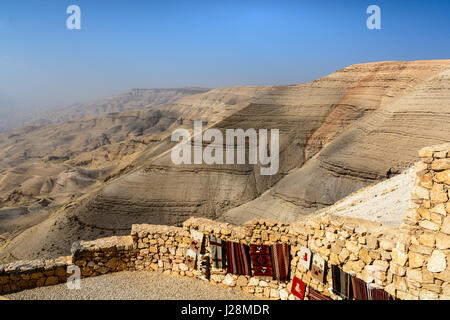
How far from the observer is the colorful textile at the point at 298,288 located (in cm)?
634

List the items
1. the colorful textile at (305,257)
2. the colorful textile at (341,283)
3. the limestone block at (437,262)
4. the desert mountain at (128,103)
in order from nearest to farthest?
the limestone block at (437,262) < the colorful textile at (341,283) < the colorful textile at (305,257) < the desert mountain at (128,103)

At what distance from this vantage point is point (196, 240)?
24.5ft

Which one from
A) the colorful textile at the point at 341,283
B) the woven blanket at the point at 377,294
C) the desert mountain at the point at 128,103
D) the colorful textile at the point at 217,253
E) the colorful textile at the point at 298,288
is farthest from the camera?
the desert mountain at the point at 128,103

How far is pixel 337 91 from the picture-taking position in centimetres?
3119

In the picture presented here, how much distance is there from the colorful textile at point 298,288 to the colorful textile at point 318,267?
0.47m

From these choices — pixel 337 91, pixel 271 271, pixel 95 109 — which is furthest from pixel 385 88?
pixel 95 109

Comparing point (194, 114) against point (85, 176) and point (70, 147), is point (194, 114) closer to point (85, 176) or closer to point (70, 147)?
point (70, 147)

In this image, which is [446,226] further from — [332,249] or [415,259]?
[332,249]

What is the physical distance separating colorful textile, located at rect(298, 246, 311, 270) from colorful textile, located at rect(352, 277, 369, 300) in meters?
1.03

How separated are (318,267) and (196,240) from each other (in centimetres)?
290

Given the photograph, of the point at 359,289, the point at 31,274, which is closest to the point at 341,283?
the point at 359,289

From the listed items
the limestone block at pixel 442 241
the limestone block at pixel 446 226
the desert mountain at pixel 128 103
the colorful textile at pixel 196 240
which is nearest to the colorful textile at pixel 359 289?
the limestone block at pixel 442 241

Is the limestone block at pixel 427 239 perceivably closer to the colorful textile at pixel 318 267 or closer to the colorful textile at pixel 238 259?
the colorful textile at pixel 318 267

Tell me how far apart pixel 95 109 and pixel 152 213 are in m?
169
